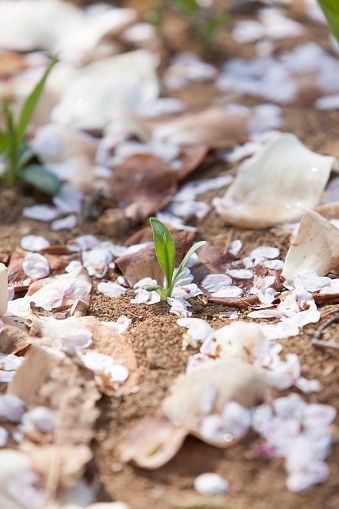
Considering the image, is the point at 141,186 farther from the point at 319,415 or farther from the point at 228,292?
the point at 319,415

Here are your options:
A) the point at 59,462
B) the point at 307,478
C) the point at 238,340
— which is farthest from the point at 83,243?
the point at 307,478

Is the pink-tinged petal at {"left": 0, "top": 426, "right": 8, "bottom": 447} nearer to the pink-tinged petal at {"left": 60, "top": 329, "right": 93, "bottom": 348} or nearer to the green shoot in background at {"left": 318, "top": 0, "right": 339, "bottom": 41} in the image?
the pink-tinged petal at {"left": 60, "top": 329, "right": 93, "bottom": 348}

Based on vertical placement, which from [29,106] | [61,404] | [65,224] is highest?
[29,106]

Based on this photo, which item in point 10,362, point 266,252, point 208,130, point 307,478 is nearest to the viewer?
point 307,478

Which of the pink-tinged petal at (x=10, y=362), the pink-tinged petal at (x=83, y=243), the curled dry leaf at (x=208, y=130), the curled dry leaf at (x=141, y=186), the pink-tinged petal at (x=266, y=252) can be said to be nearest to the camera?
the pink-tinged petal at (x=10, y=362)

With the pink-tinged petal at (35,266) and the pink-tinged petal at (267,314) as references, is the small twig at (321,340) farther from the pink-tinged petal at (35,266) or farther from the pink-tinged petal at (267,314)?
the pink-tinged petal at (35,266)

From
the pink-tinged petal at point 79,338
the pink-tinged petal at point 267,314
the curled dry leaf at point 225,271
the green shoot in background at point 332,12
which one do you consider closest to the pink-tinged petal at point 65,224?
the curled dry leaf at point 225,271

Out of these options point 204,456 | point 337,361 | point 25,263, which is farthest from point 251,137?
point 204,456

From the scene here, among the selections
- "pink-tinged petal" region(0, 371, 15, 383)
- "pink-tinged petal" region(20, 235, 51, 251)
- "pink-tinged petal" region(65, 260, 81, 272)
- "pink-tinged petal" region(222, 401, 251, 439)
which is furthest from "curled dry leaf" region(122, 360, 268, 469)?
"pink-tinged petal" region(20, 235, 51, 251)
